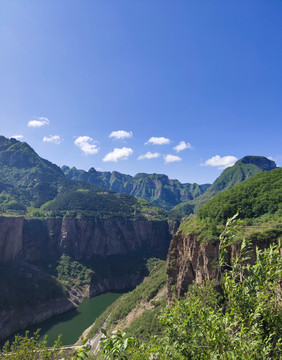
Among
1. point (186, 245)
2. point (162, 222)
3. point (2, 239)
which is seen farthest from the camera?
point (162, 222)

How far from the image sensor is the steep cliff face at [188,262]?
114ft

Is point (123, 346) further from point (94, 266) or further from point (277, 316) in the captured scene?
point (94, 266)

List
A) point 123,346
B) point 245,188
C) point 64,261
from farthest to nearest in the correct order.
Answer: point 64,261 → point 245,188 → point 123,346

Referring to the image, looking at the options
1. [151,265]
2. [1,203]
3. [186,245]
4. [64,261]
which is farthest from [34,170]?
[186,245]

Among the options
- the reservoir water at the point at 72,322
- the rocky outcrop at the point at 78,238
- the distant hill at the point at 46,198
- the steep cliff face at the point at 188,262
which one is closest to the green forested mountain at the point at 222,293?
the steep cliff face at the point at 188,262

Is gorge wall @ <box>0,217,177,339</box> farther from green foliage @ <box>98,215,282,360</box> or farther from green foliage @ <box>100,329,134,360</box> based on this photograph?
green foliage @ <box>100,329,134,360</box>

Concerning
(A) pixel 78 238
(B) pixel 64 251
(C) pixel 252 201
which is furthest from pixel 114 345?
(A) pixel 78 238

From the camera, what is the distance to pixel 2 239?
279 feet

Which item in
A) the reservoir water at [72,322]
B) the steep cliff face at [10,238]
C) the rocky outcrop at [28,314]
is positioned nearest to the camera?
the rocky outcrop at [28,314]

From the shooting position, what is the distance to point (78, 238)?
122 m

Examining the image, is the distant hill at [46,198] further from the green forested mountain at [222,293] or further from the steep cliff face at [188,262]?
the steep cliff face at [188,262]

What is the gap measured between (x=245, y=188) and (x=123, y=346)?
52231 millimetres

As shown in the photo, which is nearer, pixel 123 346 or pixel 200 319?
pixel 123 346

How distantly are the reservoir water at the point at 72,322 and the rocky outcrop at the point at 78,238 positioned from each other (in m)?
31.0
